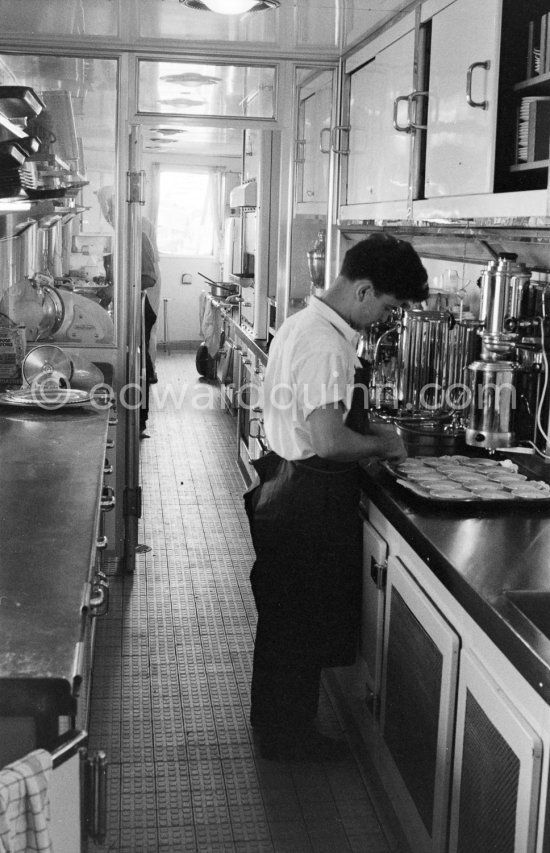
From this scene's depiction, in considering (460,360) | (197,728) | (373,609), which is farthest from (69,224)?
(373,609)

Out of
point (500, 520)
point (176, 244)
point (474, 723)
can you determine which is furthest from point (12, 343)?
point (176, 244)

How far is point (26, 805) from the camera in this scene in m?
1.26

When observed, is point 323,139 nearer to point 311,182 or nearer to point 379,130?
point 311,182

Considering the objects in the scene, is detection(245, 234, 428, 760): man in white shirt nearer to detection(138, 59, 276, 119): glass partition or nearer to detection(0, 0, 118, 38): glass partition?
detection(0, 0, 118, 38): glass partition

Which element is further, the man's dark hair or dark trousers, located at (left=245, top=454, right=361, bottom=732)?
dark trousers, located at (left=245, top=454, right=361, bottom=732)

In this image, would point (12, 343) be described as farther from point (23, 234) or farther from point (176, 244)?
point (176, 244)

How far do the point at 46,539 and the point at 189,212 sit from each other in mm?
11582

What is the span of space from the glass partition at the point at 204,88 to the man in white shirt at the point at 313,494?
6.67 ft

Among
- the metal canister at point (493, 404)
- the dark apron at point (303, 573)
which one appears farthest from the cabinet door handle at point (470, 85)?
the dark apron at point (303, 573)

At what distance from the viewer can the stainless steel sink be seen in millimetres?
1893

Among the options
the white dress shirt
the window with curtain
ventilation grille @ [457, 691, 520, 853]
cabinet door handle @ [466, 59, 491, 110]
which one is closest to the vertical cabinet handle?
cabinet door handle @ [466, 59, 491, 110]

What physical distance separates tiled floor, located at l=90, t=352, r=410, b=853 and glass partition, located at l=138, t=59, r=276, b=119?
7.03 feet

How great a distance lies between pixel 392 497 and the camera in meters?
2.61

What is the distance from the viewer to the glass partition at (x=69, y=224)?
4551 mm
